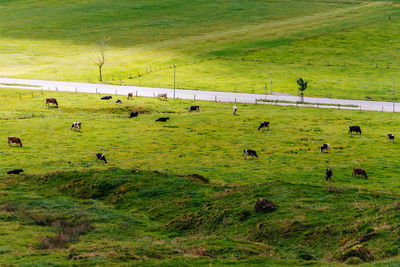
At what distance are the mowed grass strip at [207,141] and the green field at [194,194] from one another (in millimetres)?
200

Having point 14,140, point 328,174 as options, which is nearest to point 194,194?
point 328,174

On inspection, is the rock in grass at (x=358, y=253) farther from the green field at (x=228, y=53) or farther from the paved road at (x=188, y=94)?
the green field at (x=228, y=53)

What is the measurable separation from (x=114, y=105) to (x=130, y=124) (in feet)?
57.0

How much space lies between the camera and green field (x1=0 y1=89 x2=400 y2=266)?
1046 inches

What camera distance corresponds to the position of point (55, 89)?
11056cm

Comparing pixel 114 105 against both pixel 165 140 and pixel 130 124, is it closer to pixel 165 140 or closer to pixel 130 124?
pixel 130 124

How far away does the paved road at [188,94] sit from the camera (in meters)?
94.1

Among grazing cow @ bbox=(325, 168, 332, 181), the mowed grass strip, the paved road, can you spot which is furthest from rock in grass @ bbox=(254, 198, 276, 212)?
the paved road

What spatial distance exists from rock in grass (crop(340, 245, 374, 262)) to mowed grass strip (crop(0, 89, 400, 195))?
57.9ft

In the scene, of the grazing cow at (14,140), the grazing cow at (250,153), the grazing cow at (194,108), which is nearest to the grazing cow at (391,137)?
the grazing cow at (250,153)

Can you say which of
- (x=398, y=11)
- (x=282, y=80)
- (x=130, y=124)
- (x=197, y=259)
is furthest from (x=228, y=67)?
(x=197, y=259)

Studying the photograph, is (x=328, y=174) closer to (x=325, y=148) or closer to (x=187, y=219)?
(x=325, y=148)

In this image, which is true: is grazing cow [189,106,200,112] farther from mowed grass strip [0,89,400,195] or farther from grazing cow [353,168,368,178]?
grazing cow [353,168,368,178]

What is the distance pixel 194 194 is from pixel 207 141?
24.9 metres
